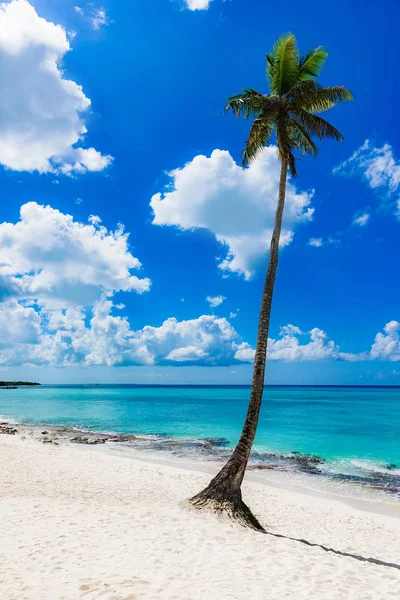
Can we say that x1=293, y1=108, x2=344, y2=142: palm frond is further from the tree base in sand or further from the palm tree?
the tree base in sand

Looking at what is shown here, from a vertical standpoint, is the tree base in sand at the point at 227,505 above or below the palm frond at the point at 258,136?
below

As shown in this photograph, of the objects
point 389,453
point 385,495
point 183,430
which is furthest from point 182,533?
point 183,430

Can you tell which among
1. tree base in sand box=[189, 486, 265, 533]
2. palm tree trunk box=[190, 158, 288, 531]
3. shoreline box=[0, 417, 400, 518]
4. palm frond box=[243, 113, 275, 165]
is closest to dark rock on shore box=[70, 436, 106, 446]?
shoreline box=[0, 417, 400, 518]

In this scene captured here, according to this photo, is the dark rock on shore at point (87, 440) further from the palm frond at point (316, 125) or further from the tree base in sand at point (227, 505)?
the palm frond at point (316, 125)

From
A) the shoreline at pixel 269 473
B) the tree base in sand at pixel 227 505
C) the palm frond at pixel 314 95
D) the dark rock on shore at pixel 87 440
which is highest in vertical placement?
Answer: the palm frond at pixel 314 95

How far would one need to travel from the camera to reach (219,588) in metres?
6.26

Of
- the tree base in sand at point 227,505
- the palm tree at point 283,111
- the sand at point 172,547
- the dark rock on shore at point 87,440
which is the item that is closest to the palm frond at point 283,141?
the palm tree at point 283,111

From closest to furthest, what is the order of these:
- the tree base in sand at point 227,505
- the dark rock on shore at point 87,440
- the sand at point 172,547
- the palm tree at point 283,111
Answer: the sand at point 172,547 < the tree base in sand at point 227,505 < the palm tree at point 283,111 < the dark rock on shore at point 87,440

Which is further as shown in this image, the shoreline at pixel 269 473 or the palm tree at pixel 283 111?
the shoreline at pixel 269 473

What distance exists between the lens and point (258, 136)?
13.3m

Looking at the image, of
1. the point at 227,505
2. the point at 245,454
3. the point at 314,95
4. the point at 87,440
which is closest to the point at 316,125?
the point at 314,95

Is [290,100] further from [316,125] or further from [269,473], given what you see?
[269,473]

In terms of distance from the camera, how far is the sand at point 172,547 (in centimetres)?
623

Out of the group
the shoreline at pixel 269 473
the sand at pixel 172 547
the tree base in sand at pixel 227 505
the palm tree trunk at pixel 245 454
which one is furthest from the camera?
the shoreline at pixel 269 473
